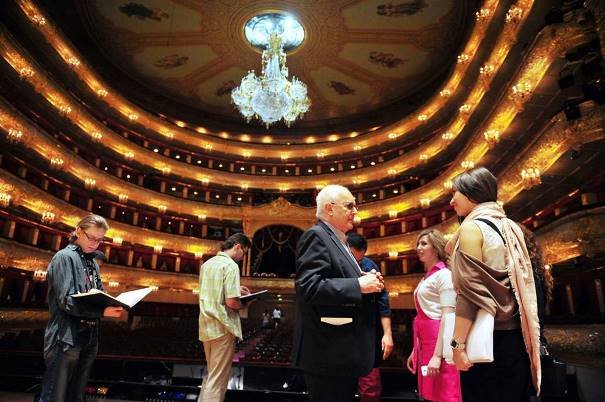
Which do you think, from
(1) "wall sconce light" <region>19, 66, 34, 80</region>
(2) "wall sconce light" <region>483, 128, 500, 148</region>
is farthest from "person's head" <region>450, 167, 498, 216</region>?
(1) "wall sconce light" <region>19, 66, 34, 80</region>

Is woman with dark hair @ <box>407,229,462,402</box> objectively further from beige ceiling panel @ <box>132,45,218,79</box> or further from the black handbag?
beige ceiling panel @ <box>132,45,218,79</box>

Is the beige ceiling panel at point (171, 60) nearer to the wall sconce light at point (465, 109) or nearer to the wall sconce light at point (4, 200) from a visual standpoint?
the wall sconce light at point (4, 200)

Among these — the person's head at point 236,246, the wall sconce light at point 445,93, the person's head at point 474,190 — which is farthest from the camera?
the wall sconce light at point 445,93

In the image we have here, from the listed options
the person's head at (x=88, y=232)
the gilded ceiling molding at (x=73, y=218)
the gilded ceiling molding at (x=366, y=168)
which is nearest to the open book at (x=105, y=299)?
the person's head at (x=88, y=232)

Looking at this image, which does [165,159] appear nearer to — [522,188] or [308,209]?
[308,209]

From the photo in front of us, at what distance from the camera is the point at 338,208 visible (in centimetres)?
279

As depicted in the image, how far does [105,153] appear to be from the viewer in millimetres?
22875

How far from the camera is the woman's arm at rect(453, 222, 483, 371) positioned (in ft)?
7.32

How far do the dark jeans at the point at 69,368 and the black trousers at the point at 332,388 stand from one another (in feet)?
6.93

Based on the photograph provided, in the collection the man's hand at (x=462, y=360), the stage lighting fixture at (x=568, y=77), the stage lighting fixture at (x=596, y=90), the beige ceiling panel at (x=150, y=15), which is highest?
the beige ceiling panel at (x=150, y=15)

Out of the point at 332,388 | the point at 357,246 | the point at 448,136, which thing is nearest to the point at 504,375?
the point at 332,388

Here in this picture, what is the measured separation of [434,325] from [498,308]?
1267 mm

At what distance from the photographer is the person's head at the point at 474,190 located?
2.63m

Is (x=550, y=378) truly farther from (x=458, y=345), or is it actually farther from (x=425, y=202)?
(x=425, y=202)
